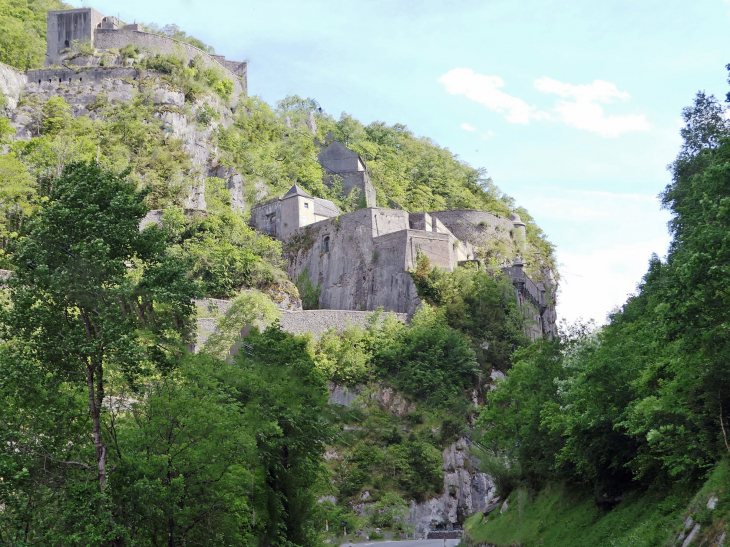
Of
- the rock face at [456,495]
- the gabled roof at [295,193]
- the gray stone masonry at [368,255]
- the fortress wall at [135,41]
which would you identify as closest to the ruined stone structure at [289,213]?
the gabled roof at [295,193]

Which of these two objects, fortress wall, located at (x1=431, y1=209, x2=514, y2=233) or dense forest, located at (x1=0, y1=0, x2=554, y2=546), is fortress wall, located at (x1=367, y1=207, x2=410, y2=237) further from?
fortress wall, located at (x1=431, y1=209, x2=514, y2=233)

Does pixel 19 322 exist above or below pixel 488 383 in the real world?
above

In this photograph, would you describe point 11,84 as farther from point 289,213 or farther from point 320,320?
point 320,320

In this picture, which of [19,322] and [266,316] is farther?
[266,316]

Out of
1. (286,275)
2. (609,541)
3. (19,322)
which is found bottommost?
Answer: (609,541)

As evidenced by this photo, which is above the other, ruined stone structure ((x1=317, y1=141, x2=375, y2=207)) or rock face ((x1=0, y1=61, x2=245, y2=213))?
rock face ((x1=0, y1=61, x2=245, y2=213))

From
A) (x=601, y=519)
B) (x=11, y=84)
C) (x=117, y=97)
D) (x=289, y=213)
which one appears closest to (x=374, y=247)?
(x=289, y=213)

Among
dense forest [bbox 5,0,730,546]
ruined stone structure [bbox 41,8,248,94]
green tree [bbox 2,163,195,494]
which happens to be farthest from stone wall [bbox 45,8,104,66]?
green tree [bbox 2,163,195,494]

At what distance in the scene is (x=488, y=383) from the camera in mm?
53719

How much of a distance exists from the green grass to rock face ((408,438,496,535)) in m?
7.48

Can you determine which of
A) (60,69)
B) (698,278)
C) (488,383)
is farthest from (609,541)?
(60,69)

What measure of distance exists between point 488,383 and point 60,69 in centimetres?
4635

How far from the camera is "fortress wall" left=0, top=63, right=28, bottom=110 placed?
6950cm

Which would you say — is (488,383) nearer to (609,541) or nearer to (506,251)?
(506,251)
